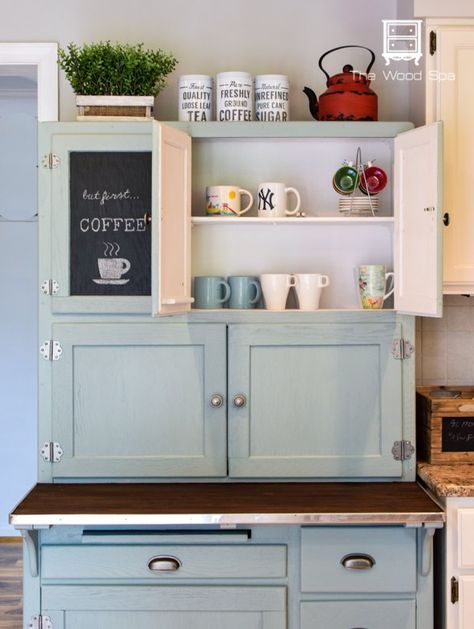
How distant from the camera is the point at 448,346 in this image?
284cm

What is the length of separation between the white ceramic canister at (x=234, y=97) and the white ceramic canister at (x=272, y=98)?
43 millimetres

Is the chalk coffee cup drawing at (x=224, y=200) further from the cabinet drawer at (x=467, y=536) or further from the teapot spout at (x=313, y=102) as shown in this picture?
the cabinet drawer at (x=467, y=536)

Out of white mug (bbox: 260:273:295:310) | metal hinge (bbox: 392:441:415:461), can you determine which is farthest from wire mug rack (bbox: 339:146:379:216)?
metal hinge (bbox: 392:441:415:461)

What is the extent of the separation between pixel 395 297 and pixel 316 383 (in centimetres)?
37

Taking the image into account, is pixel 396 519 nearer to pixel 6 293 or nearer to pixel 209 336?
pixel 209 336

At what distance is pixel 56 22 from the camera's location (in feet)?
9.04

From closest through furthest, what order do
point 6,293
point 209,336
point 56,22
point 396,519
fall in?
point 396,519 → point 209,336 → point 56,22 → point 6,293

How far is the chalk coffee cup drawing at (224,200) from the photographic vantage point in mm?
2555

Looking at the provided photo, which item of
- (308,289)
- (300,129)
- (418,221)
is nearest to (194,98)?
(300,129)

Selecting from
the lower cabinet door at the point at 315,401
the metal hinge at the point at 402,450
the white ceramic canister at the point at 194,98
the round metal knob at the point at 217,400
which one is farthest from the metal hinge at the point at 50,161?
the metal hinge at the point at 402,450

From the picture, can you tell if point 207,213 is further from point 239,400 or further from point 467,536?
point 467,536

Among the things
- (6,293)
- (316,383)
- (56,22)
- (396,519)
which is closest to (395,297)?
(316,383)

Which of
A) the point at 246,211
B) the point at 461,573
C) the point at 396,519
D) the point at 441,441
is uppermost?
the point at 246,211

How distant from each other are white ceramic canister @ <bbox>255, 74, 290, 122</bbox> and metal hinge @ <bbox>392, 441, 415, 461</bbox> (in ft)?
3.58
